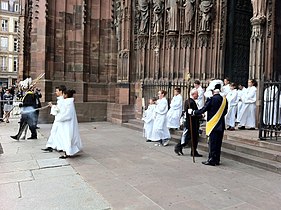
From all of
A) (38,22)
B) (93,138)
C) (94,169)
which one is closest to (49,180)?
(94,169)

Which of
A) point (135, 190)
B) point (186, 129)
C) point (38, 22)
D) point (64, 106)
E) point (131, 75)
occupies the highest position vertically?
point (38, 22)

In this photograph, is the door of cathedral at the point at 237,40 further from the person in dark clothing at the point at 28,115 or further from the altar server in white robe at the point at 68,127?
the person in dark clothing at the point at 28,115

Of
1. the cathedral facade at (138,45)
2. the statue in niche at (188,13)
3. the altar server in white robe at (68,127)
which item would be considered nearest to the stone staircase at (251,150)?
the cathedral facade at (138,45)

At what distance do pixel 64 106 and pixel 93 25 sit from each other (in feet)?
30.5

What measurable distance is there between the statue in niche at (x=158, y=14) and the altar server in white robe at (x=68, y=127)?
24.1ft

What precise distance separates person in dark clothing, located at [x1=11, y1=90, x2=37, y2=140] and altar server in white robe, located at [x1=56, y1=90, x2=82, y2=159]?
8.37 ft

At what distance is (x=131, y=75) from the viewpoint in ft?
48.8

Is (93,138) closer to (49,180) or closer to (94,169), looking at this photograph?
(94,169)

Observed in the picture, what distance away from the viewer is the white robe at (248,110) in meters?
9.66

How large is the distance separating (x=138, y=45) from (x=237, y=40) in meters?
4.50

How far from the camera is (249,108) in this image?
9719 mm

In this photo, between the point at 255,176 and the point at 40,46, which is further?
the point at 40,46

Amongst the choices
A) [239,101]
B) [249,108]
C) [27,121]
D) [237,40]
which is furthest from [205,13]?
[27,121]

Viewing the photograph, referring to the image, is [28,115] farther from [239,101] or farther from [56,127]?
[239,101]
